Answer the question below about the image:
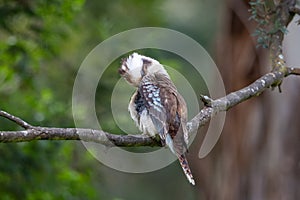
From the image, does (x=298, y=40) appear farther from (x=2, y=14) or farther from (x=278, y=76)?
(x=278, y=76)

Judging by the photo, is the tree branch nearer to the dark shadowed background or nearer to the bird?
the bird

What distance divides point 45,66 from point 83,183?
5.44ft

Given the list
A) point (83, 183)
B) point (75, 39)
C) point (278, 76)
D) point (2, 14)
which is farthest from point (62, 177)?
point (278, 76)

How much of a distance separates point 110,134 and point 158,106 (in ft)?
1.53

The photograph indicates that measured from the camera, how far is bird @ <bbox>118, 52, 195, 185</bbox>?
294 centimetres

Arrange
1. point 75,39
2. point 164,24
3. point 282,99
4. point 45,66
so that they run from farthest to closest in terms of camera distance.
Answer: point 164,24
point 75,39
point 45,66
point 282,99

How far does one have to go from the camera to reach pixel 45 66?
704 cm

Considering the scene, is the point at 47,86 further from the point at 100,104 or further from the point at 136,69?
the point at 136,69

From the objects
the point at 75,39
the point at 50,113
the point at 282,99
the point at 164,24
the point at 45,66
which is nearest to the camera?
the point at 50,113

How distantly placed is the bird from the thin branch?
6 cm

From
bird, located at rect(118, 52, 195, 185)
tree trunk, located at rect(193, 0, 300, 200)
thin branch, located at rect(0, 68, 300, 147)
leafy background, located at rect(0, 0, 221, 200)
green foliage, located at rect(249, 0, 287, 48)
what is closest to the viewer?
thin branch, located at rect(0, 68, 300, 147)

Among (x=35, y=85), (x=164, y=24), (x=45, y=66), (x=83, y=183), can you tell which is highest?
(x=164, y=24)

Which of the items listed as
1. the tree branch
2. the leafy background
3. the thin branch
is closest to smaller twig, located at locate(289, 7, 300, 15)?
the tree branch

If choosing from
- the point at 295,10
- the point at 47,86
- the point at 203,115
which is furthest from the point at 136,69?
the point at 47,86
